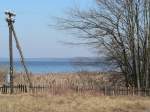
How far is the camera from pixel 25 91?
90.0 ft

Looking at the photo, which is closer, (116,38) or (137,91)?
(137,91)

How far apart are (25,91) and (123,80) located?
644cm

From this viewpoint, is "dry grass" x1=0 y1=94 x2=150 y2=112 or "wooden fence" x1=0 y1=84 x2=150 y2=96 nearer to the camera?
"dry grass" x1=0 y1=94 x2=150 y2=112

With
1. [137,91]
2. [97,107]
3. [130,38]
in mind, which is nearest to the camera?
[97,107]

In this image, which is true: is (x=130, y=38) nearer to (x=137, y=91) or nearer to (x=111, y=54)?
(x=111, y=54)

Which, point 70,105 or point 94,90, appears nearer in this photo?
point 70,105

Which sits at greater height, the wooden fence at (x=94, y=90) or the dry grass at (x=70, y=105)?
the wooden fence at (x=94, y=90)

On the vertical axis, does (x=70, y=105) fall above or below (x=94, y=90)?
below

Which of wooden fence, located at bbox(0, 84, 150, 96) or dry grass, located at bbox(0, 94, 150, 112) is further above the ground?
wooden fence, located at bbox(0, 84, 150, 96)

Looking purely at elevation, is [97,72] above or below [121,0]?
below

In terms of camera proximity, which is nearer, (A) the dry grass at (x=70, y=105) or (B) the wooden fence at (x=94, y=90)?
(A) the dry grass at (x=70, y=105)

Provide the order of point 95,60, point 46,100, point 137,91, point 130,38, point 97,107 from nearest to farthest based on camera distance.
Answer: point 97,107 → point 46,100 → point 137,91 → point 130,38 → point 95,60

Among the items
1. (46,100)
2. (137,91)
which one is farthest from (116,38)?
(46,100)

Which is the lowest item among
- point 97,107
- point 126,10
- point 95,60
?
point 97,107
